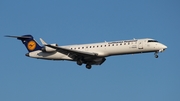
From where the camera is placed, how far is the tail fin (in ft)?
141

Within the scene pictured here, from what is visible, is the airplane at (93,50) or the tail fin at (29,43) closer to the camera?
the airplane at (93,50)

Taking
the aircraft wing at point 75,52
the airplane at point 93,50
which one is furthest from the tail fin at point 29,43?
the aircraft wing at point 75,52

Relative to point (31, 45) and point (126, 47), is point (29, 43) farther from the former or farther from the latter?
point (126, 47)

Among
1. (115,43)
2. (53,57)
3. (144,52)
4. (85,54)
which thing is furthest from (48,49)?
(144,52)

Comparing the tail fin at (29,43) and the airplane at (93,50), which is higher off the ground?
the tail fin at (29,43)

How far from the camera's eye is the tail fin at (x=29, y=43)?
42.9m

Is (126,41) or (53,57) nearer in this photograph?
(126,41)

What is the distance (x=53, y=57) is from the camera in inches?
1635

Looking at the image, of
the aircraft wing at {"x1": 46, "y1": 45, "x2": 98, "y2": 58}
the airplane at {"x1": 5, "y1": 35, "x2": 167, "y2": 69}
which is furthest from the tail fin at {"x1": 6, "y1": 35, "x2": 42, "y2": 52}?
the aircraft wing at {"x1": 46, "y1": 45, "x2": 98, "y2": 58}

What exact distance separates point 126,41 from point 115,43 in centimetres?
104

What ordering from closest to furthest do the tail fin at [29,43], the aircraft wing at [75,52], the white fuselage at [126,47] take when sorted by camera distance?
1. the white fuselage at [126,47]
2. the aircraft wing at [75,52]
3. the tail fin at [29,43]

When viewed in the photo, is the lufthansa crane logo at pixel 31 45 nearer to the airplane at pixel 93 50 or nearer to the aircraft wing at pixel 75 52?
the airplane at pixel 93 50

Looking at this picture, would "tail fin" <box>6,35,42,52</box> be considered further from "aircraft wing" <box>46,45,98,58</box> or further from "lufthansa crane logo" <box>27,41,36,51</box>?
"aircraft wing" <box>46,45,98,58</box>

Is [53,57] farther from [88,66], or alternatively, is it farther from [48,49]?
[88,66]
